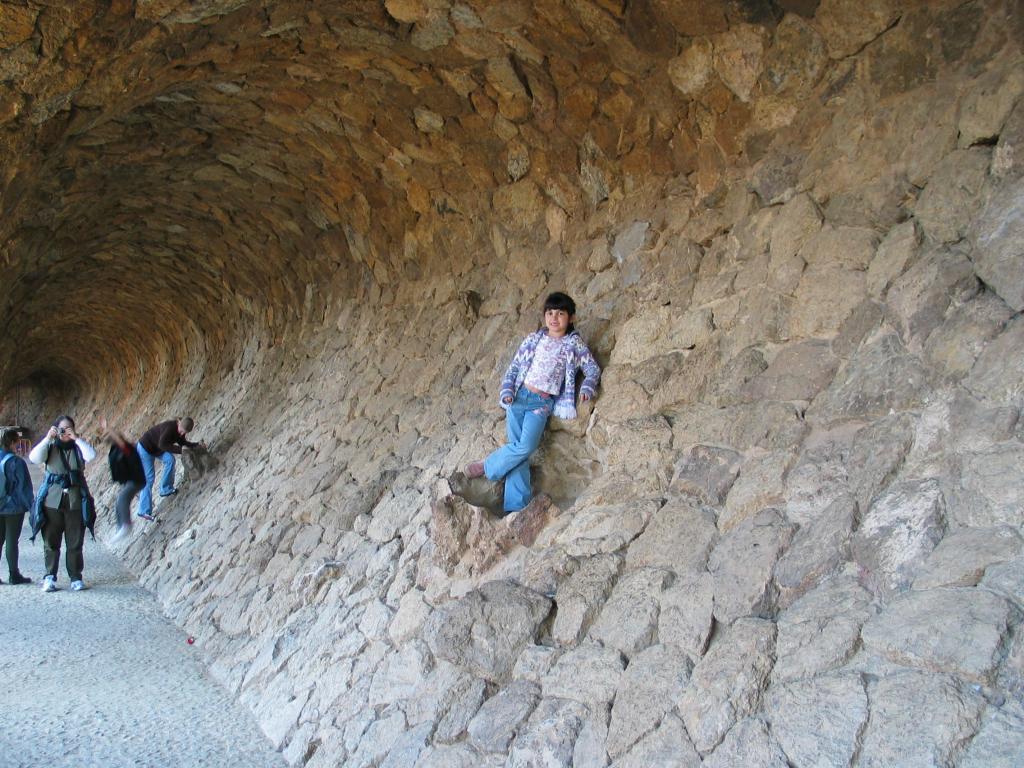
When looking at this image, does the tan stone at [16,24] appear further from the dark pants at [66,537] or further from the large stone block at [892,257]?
the dark pants at [66,537]

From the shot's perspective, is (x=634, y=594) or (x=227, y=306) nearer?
(x=634, y=594)

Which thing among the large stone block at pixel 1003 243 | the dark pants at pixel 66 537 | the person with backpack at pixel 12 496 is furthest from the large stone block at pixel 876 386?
the person with backpack at pixel 12 496

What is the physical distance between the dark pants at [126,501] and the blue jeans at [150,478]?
0.30 ft

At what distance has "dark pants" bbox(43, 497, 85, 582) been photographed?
611 cm

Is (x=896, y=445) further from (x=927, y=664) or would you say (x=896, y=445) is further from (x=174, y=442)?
(x=174, y=442)

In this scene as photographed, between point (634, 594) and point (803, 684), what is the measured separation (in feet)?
2.55

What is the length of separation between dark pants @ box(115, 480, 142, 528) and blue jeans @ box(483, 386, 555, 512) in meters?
5.60

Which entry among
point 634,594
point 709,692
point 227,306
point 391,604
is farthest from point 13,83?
point 227,306

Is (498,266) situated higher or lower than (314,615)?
higher

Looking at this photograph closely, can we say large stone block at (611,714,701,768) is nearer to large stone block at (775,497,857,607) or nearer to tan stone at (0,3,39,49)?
large stone block at (775,497,857,607)

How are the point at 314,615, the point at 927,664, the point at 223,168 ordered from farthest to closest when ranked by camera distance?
1. the point at 223,168
2. the point at 314,615
3. the point at 927,664

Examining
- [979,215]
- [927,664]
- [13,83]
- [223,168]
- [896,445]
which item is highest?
[223,168]

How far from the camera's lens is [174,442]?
26.3 feet

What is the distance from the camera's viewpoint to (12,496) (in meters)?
6.05
